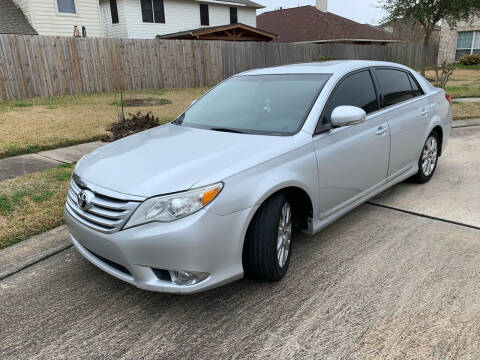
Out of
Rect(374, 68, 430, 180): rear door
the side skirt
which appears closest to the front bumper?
the side skirt

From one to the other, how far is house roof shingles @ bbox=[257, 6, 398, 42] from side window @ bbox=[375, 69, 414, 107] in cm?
2612

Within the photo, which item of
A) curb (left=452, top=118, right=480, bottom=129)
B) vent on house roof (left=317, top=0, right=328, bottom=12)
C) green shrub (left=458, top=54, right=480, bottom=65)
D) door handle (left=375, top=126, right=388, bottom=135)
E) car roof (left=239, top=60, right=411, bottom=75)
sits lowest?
curb (left=452, top=118, right=480, bottom=129)

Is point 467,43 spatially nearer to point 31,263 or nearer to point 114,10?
point 114,10

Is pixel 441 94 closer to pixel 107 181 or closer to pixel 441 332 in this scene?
pixel 441 332

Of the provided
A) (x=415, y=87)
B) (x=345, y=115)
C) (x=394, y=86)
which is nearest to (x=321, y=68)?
(x=345, y=115)

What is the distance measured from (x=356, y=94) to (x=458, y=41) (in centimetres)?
3724

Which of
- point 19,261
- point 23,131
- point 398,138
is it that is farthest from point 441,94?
point 23,131

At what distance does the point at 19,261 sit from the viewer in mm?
3484

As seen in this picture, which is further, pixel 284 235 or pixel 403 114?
pixel 403 114

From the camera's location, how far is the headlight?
2.48m

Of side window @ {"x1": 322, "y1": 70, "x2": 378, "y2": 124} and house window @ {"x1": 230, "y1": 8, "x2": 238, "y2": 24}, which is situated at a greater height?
house window @ {"x1": 230, "y1": 8, "x2": 238, "y2": 24}

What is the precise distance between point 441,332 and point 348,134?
1.76m

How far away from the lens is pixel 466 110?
10297 millimetres

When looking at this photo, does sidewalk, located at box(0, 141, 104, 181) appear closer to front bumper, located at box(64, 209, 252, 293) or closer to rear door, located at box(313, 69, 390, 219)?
front bumper, located at box(64, 209, 252, 293)
